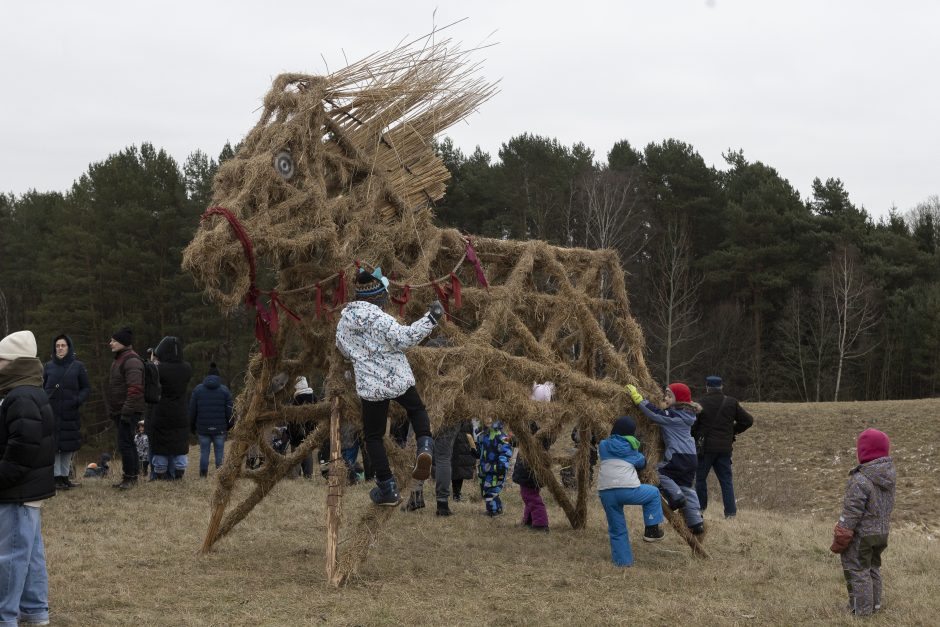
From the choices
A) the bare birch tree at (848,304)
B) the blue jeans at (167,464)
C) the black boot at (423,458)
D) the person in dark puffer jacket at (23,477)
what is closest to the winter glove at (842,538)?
the black boot at (423,458)

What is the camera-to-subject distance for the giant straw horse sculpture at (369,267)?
23.5 feet

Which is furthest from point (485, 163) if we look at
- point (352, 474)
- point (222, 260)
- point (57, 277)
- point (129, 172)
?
point (222, 260)

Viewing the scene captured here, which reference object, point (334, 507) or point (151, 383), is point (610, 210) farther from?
point (334, 507)

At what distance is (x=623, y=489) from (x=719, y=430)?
14.3 ft

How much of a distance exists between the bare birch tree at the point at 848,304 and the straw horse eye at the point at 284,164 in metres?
35.5

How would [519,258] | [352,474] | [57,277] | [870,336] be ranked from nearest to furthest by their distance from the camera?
1. [519,258]
2. [352,474]
3. [57,277]
4. [870,336]

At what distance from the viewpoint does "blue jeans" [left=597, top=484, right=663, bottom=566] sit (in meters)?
8.59

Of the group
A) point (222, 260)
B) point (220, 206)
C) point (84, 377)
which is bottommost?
point (84, 377)

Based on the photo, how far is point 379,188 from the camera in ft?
27.1

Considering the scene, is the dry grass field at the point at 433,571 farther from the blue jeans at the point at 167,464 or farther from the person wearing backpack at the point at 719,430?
the person wearing backpack at the point at 719,430

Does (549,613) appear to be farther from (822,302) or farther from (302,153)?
(822,302)

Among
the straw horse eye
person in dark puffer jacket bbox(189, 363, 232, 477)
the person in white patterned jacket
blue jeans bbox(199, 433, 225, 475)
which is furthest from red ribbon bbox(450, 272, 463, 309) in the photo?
blue jeans bbox(199, 433, 225, 475)

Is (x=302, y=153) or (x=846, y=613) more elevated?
(x=302, y=153)

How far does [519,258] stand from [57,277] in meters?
30.1
